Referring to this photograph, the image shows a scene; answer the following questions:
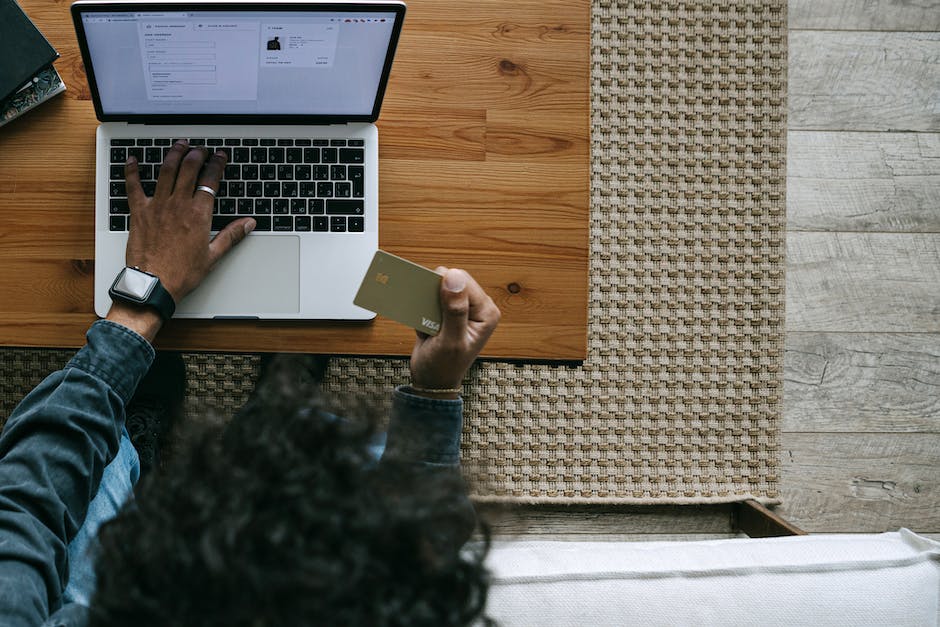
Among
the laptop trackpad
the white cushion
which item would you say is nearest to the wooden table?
the laptop trackpad

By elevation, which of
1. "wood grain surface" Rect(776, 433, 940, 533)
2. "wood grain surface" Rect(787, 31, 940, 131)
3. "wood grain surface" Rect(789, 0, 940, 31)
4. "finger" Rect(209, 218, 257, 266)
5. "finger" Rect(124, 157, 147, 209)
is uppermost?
"wood grain surface" Rect(789, 0, 940, 31)

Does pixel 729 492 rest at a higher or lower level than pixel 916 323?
lower

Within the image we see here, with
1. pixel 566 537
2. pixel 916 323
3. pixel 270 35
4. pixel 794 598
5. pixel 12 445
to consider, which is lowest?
pixel 566 537

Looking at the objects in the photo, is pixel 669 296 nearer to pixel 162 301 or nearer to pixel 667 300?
pixel 667 300

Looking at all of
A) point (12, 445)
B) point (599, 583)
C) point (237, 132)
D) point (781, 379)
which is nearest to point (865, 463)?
point (781, 379)

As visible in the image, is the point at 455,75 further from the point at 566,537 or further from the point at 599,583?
A: the point at 566,537

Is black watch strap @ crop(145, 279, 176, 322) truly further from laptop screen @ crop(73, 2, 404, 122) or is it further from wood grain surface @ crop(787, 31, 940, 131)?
wood grain surface @ crop(787, 31, 940, 131)

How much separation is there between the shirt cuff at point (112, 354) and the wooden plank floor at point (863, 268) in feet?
3.57

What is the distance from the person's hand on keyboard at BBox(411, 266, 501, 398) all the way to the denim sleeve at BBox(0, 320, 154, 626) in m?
0.30

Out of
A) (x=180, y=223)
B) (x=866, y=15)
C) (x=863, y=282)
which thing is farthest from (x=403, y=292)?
(x=866, y=15)

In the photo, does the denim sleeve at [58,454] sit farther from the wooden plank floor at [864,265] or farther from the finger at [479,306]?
the wooden plank floor at [864,265]

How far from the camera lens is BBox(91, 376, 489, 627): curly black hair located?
0.38 metres

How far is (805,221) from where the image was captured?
4.12 feet

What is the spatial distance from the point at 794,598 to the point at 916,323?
750 mm
